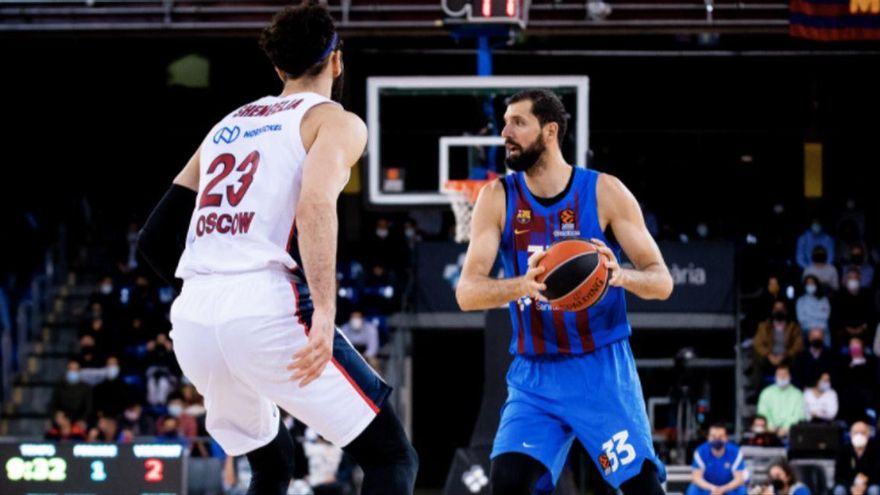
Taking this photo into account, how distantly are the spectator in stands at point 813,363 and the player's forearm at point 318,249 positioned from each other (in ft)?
50.5

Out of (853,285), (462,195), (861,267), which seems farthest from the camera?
(861,267)

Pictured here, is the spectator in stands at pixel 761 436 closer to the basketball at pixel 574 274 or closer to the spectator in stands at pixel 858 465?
the spectator in stands at pixel 858 465

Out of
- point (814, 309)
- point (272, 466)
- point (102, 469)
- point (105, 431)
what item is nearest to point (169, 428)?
point (105, 431)

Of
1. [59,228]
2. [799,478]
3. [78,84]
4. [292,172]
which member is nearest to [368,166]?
[799,478]

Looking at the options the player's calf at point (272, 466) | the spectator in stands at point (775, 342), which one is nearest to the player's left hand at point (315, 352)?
the player's calf at point (272, 466)

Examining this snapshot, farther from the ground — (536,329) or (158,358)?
(536,329)

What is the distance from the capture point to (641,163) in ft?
84.9

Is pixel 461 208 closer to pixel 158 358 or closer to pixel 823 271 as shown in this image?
pixel 158 358

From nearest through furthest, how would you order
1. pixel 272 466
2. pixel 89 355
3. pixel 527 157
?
pixel 272 466
pixel 527 157
pixel 89 355

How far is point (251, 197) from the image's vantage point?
5.12 metres

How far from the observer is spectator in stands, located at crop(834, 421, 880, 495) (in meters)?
17.0

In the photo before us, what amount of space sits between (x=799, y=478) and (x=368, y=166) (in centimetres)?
635

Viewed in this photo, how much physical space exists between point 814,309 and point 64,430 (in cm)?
1003

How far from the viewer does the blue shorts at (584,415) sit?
6.30 meters
